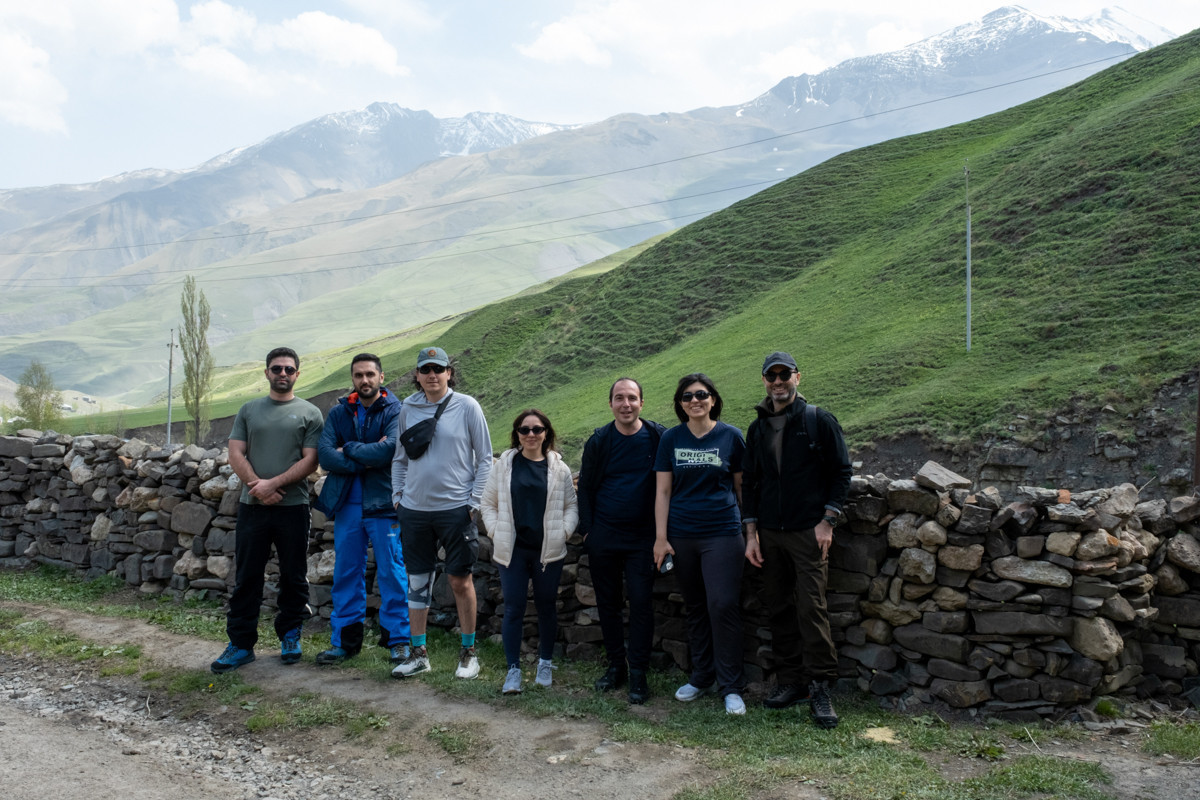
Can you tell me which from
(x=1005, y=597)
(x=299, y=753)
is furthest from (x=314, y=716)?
(x=1005, y=597)

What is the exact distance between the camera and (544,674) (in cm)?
644

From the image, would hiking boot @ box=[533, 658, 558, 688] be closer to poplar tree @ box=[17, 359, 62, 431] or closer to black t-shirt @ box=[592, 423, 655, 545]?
black t-shirt @ box=[592, 423, 655, 545]

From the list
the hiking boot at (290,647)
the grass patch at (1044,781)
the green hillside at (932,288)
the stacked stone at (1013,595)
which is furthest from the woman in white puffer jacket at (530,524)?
the green hillside at (932,288)

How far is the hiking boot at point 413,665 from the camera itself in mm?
6586

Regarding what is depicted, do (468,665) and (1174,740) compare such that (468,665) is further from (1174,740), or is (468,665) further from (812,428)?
(1174,740)

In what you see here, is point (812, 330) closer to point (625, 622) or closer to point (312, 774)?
point (625, 622)

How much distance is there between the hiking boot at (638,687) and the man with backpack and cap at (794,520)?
0.85m

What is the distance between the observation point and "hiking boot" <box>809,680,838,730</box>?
558 centimetres

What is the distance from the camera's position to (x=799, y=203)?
52781mm

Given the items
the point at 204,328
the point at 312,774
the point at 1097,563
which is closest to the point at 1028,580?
the point at 1097,563

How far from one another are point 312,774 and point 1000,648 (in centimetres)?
453

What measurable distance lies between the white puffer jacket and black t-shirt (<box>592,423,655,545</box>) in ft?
0.80

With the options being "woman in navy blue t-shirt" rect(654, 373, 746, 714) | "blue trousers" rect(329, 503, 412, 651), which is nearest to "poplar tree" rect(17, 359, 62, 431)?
"blue trousers" rect(329, 503, 412, 651)

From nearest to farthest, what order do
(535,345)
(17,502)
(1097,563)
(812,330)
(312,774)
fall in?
1. (312,774)
2. (1097,563)
3. (17,502)
4. (812,330)
5. (535,345)
